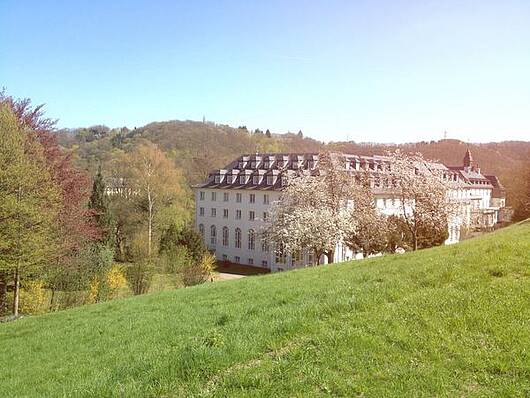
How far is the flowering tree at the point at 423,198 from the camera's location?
38.1 m

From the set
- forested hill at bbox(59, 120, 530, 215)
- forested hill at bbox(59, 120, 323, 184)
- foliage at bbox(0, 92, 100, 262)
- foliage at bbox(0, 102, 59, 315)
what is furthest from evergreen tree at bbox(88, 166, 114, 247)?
forested hill at bbox(59, 120, 530, 215)

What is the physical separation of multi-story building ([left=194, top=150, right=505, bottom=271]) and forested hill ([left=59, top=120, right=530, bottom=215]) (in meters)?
21.0

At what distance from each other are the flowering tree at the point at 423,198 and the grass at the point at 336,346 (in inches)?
1025

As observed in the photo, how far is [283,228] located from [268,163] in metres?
18.4

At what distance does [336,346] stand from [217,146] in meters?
101

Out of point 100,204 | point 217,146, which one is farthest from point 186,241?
point 217,146

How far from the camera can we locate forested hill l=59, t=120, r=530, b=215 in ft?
285

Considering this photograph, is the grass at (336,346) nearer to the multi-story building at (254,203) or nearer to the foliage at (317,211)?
the foliage at (317,211)

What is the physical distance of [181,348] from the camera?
8344mm

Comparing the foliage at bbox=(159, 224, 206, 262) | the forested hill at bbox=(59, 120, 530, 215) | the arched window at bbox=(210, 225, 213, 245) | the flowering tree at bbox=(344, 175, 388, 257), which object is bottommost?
the arched window at bbox=(210, 225, 213, 245)

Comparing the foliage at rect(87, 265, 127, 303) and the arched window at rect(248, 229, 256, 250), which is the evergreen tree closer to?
the arched window at rect(248, 229, 256, 250)

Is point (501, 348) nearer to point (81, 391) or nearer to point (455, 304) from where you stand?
point (455, 304)

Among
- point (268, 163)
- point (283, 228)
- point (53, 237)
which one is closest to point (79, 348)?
point (53, 237)

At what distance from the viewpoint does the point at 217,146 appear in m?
107
